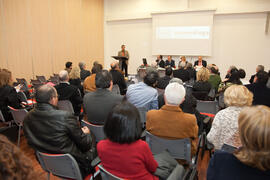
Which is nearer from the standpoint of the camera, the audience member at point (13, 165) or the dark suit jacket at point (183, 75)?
the audience member at point (13, 165)

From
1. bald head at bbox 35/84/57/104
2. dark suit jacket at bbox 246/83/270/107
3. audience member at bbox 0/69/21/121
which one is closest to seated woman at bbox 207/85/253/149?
dark suit jacket at bbox 246/83/270/107

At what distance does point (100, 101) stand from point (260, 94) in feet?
8.58

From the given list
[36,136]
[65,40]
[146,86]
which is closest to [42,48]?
[65,40]

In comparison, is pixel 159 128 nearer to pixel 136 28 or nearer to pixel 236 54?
pixel 236 54

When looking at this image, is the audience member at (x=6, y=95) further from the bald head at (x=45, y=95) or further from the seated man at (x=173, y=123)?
the seated man at (x=173, y=123)

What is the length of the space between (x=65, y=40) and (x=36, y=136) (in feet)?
29.4

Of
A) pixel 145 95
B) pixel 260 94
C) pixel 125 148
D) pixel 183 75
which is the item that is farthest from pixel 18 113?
pixel 183 75

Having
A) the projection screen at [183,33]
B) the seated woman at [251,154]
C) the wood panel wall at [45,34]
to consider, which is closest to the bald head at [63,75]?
the seated woman at [251,154]

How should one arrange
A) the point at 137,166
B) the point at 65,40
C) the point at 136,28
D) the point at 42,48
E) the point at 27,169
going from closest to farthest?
1. the point at 27,169
2. the point at 137,166
3. the point at 42,48
4. the point at 65,40
5. the point at 136,28

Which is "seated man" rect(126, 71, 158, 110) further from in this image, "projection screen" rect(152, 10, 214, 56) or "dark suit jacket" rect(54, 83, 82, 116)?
"projection screen" rect(152, 10, 214, 56)

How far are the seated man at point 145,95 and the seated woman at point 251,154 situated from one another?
2060mm

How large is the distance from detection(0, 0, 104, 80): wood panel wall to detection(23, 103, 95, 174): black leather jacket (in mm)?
6950

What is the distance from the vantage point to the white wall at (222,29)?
9.74 metres

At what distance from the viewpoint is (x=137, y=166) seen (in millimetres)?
1444
